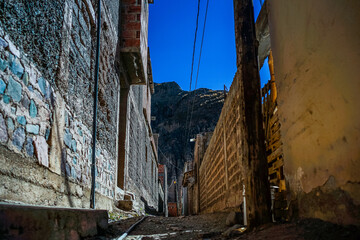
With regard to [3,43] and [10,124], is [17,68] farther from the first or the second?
[10,124]

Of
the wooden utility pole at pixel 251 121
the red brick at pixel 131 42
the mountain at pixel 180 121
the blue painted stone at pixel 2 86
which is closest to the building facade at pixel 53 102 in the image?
the blue painted stone at pixel 2 86

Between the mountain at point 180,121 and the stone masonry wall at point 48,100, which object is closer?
the stone masonry wall at point 48,100

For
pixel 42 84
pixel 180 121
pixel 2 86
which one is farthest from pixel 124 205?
pixel 180 121

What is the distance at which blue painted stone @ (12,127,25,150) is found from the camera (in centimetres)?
270

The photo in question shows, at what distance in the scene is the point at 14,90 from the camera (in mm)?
2721

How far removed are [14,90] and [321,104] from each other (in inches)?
102

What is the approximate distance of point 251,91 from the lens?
3615mm

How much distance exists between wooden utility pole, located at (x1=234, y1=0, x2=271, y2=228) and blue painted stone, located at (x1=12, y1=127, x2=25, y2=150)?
2350 millimetres

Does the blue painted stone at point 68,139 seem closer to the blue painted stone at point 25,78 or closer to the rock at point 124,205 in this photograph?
the blue painted stone at point 25,78

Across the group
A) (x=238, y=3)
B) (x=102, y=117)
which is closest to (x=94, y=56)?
(x=102, y=117)

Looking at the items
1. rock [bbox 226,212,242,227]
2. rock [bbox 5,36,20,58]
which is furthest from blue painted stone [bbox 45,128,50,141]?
rock [bbox 226,212,242,227]

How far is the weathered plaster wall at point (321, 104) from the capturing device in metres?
1.88

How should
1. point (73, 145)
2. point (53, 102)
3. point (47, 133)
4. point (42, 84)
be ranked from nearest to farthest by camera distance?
1. point (42, 84)
2. point (47, 133)
3. point (53, 102)
4. point (73, 145)

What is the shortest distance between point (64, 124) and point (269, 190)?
271cm
